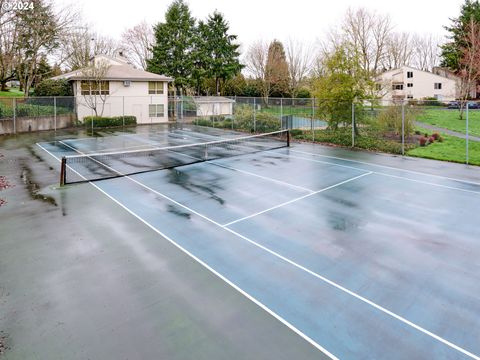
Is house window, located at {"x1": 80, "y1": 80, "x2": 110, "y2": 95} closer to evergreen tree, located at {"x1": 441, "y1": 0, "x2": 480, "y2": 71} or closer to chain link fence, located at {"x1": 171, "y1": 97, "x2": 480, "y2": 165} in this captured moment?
chain link fence, located at {"x1": 171, "y1": 97, "x2": 480, "y2": 165}

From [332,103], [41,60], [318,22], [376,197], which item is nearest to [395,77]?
[318,22]

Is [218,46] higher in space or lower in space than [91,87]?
Answer: higher

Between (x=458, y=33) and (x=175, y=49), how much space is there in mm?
45154

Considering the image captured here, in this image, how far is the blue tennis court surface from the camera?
18.6ft

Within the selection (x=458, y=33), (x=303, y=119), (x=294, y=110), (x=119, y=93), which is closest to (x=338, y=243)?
(x=303, y=119)

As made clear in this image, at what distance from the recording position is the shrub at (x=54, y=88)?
1369 inches

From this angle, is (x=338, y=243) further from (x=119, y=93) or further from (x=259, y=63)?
(x=259, y=63)

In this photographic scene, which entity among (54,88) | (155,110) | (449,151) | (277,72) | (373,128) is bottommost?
(449,151)

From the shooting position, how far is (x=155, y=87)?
38.8 m

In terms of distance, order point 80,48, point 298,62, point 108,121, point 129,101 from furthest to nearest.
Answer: point 298,62
point 80,48
point 129,101
point 108,121

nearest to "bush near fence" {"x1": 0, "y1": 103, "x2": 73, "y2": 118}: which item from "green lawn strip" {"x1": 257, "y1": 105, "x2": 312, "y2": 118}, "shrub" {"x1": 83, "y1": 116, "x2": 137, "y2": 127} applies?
"shrub" {"x1": 83, "y1": 116, "x2": 137, "y2": 127}

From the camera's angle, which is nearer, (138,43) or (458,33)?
(458,33)

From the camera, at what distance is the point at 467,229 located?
9.59 metres

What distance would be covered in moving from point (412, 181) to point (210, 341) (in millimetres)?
11791
